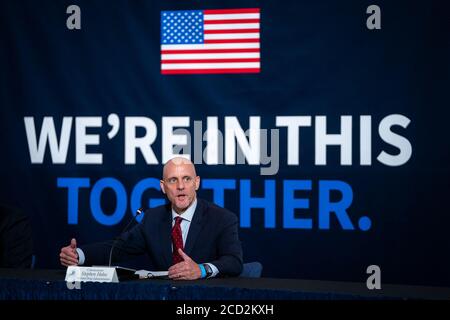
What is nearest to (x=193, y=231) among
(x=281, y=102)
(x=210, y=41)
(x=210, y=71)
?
(x=281, y=102)

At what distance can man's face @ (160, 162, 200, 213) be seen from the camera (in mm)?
3168

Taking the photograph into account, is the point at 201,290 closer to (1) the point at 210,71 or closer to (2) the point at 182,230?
(2) the point at 182,230

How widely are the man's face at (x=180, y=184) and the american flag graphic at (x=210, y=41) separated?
1.27m

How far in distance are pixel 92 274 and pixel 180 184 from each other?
101 centimetres

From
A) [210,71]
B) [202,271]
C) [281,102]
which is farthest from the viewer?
[210,71]

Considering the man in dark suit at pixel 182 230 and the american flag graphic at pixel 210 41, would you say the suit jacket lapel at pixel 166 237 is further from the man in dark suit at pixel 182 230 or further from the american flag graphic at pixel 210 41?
the american flag graphic at pixel 210 41

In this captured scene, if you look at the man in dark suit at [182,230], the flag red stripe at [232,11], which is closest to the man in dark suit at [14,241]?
the man in dark suit at [182,230]

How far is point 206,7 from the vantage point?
14.2 ft

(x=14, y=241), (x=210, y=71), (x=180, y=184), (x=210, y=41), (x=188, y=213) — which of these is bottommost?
(x=14, y=241)

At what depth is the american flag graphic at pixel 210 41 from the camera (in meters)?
4.23

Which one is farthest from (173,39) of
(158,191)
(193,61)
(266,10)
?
(158,191)

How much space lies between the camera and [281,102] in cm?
420

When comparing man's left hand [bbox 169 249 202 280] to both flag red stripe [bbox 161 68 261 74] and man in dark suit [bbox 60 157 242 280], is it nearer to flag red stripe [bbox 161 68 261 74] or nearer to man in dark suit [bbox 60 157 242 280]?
man in dark suit [bbox 60 157 242 280]
